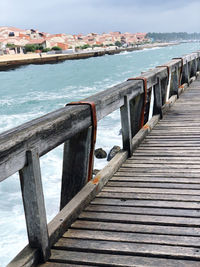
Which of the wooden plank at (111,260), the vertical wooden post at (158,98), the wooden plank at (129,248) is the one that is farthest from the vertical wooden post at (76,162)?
the vertical wooden post at (158,98)

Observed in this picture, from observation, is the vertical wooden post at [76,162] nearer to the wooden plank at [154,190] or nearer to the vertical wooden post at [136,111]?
the wooden plank at [154,190]

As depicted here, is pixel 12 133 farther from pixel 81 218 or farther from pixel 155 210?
pixel 155 210

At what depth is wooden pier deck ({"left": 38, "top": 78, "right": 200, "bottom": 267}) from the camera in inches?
94.2

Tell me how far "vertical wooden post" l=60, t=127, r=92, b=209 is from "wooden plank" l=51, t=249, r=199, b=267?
93 cm

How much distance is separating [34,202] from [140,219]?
38.7 inches

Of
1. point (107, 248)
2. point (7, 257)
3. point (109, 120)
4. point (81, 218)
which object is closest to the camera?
point (107, 248)

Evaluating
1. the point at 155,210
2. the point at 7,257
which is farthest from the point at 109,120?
the point at 155,210

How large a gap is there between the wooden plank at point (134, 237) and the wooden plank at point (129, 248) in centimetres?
4

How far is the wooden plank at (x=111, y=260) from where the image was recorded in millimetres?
2287

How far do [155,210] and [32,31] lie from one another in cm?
18383

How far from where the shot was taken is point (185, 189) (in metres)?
3.45

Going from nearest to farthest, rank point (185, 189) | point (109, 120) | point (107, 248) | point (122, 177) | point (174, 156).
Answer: point (107, 248) → point (185, 189) → point (122, 177) → point (174, 156) → point (109, 120)

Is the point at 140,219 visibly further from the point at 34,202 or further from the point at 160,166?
the point at 160,166

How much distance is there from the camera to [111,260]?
236 centimetres
